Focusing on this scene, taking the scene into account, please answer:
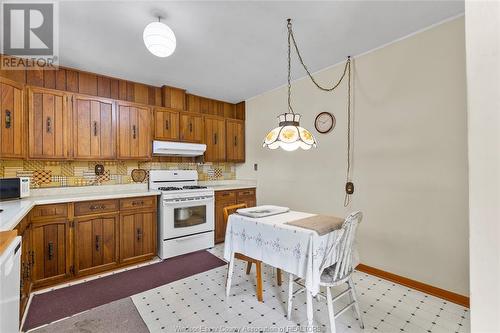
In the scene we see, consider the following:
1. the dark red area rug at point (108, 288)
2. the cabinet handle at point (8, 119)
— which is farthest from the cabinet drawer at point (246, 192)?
the cabinet handle at point (8, 119)

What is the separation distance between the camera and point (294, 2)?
1.91 metres

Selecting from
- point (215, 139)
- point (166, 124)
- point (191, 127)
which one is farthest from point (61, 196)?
point (215, 139)

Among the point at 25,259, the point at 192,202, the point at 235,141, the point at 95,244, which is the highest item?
the point at 235,141

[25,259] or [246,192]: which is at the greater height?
[246,192]

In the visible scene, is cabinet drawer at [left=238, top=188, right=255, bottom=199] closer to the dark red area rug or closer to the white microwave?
the dark red area rug

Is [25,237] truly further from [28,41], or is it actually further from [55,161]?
[28,41]

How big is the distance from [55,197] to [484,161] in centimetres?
340

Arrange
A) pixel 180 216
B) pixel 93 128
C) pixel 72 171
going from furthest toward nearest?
pixel 180 216, pixel 72 171, pixel 93 128

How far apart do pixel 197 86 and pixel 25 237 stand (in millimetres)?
2741

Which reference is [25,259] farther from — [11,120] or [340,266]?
[340,266]

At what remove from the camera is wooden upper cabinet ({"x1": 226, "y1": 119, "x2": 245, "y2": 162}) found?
4359 mm

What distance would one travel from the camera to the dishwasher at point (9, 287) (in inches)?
38.4

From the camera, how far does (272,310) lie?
207cm

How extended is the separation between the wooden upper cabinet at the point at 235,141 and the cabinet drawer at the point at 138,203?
1.61 meters
